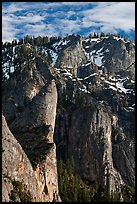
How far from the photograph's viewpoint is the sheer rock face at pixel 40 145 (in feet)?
131

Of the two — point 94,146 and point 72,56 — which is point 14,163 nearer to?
point 94,146

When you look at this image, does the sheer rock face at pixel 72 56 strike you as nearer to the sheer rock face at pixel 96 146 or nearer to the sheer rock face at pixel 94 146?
the sheer rock face at pixel 96 146

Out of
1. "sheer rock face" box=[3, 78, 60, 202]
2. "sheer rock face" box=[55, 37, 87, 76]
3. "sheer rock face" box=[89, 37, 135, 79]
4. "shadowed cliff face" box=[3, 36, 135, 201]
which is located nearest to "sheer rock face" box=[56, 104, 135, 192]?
"shadowed cliff face" box=[3, 36, 135, 201]

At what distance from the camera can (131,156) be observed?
88.4m

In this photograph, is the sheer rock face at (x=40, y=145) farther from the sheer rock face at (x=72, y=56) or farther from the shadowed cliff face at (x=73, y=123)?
the sheer rock face at (x=72, y=56)

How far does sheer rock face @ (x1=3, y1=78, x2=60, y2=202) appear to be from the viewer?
39.8m

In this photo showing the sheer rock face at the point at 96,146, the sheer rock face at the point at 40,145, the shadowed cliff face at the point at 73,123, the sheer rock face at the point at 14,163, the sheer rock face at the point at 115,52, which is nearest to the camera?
the sheer rock face at the point at 14,163

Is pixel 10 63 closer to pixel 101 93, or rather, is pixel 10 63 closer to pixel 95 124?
pixel 101 93

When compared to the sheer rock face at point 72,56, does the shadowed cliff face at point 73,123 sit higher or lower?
lower

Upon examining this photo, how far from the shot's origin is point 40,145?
5075 cm

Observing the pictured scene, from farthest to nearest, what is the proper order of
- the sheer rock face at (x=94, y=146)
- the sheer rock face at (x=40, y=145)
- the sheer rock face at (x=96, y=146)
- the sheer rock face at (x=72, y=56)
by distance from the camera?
the sheer rock face at (x=72, y=56), the sheer rock face at (x=96, y=146), the sheer rock face at (x=94, y=146), the sheer rock face at (x=40, y=145)

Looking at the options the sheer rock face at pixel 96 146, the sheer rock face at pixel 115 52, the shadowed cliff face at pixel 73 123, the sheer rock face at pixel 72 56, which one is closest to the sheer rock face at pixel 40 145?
the shadowed cliff face at pixel 73 123

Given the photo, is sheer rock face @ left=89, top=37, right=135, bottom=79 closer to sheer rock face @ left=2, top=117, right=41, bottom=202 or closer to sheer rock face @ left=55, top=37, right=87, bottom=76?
sheer rock face @ left=55, top=37, right=87, bottom=76

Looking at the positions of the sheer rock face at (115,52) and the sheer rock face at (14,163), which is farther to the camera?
the sheer rock face at (115,52)
